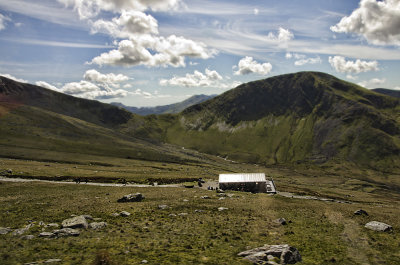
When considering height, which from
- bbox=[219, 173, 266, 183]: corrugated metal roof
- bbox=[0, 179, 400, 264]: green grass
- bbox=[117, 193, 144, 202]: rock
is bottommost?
bbox=[219, 173, 266, 183]: corrugated metal roof

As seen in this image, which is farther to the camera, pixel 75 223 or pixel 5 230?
pixel 75 223

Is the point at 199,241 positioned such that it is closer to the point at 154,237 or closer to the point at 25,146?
the point at 154,237

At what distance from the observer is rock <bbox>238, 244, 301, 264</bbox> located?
20797mm

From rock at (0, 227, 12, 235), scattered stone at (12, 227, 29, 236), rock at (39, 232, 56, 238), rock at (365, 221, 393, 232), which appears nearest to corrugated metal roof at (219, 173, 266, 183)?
rock at (365, 221, 393, 232)

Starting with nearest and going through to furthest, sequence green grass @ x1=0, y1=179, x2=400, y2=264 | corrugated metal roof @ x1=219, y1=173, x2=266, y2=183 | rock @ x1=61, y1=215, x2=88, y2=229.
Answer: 1. green grass @ x1=0, y1=179, x2=400, y2=264
2. rock @ x1=61, y1=215, x2=88, y2=229
3. corrugated metal roof @ x1=219, y1=173, x2=266, y2=183

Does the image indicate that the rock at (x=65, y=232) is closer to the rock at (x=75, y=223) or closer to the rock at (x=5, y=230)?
the rock at (x=75, y=223)

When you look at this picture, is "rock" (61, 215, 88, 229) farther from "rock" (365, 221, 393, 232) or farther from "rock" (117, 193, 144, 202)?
"rock" (365, 221, 393, 232)

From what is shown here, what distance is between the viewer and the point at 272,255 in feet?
71.1

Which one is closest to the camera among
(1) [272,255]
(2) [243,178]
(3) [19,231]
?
(1) [272,255]

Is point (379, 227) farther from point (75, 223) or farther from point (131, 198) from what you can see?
point (131, 198)

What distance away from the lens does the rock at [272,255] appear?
20.8m

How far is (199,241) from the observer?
26.0 metres

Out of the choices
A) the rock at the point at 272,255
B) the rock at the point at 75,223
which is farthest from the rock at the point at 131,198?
the rock at the point at 272,255

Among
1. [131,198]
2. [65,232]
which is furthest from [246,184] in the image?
[65,232]
